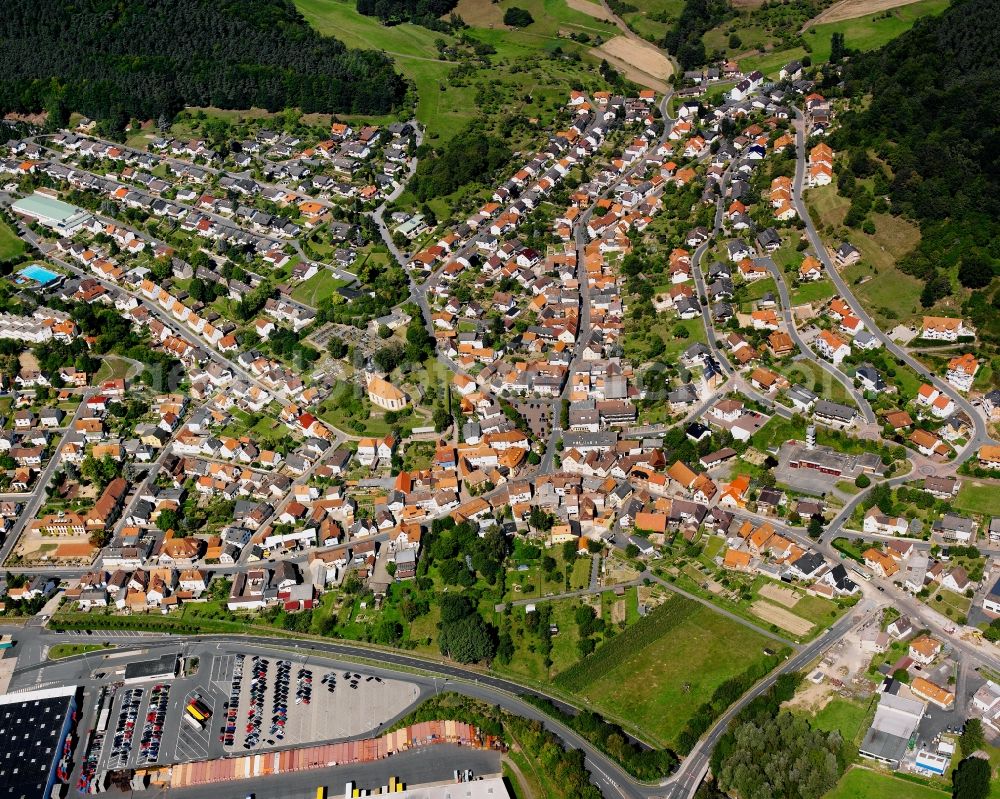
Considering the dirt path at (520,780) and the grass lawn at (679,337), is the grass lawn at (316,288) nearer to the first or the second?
the grass lawn at (679,337)

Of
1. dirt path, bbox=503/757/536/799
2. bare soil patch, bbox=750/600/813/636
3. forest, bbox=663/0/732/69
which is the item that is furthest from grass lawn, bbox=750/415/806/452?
forest, bbox=663/0/732/69

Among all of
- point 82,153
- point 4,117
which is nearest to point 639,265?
point 82,153

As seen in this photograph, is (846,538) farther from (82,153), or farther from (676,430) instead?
(82,153)

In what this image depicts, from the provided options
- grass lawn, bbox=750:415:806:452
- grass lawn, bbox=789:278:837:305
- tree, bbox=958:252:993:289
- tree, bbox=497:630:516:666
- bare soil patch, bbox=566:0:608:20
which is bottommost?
tree, bbox=497:630:516:666

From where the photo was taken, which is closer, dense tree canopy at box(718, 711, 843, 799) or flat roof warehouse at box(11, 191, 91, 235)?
dense tree canopy at box(718, 711, 843, 799)

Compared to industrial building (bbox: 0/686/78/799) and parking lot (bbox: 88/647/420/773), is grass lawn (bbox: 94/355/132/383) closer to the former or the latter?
industrial building (bbox: 0/686/78/799)

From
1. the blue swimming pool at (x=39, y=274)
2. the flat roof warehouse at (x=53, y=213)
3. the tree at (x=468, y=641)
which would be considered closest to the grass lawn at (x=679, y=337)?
the tree at (x=468, y=641)
